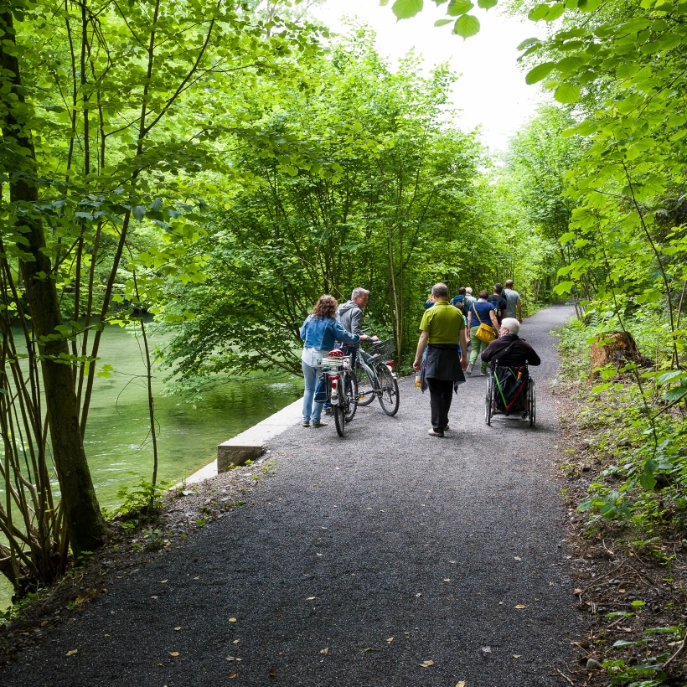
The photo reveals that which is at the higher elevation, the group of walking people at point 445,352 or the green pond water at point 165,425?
the group of walking people at point 445,352

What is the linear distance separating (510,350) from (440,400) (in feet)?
4.05

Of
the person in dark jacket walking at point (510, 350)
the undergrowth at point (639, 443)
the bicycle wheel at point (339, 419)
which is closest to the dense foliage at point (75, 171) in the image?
the undergrowth at point (639, 443)

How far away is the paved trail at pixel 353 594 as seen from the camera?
320cm

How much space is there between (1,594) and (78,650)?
12.9ft

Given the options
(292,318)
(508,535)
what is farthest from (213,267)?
(508,535)

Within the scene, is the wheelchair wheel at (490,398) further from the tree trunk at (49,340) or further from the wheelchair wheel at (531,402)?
the tree trunk at (49,340)

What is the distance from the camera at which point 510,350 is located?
8305 mm

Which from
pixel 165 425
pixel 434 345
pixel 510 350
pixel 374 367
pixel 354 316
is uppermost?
→ pixel 354 316

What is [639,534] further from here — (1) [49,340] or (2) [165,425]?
(2) [165,425]

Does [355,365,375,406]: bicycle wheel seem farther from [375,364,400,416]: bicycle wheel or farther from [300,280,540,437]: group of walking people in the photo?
[300,280,540,437]: group of walking people

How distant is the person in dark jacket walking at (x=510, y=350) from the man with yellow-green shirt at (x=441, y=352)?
1.89 feet

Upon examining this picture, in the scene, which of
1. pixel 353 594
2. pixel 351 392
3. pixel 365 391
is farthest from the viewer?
pixel 365 391

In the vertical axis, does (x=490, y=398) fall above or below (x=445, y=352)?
below

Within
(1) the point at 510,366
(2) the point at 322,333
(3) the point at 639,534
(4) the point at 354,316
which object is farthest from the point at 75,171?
(1) the point at 510,366
